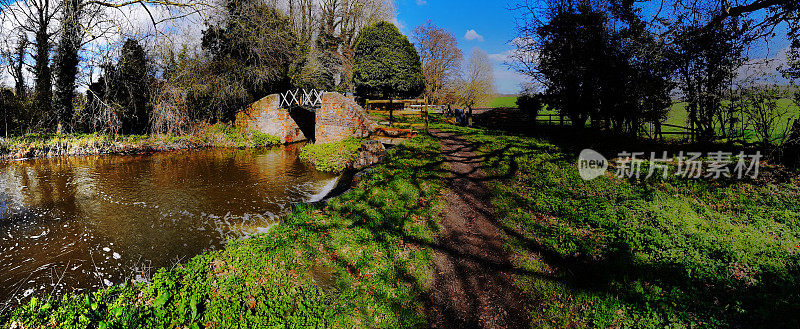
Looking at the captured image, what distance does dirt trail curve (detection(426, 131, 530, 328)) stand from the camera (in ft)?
13.0

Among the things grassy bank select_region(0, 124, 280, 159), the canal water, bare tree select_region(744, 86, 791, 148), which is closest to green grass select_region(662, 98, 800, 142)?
bare tree select_region(744, 86, 791, 148)

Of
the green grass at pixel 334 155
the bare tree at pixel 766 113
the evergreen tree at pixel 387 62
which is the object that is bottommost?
the green grass at pixel 334 155

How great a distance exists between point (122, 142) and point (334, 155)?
1067 cm

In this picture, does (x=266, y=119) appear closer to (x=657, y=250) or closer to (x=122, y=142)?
(x=122, y=142)

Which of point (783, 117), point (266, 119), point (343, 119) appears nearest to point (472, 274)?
point (783, 117)

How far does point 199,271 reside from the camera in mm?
4586

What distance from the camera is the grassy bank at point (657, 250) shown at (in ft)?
12.1

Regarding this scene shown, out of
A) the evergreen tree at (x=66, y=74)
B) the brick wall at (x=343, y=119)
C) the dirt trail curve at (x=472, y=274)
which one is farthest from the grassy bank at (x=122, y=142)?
the dirt trail curve at (x=472, y=274)

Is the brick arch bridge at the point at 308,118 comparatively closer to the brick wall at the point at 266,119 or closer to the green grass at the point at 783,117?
the brick wall at the point at 266,119

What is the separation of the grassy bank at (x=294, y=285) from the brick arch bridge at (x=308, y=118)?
8896mm

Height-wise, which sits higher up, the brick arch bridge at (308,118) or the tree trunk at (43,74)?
the tree trunk at (43,74)

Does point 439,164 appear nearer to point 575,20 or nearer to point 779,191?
point 779,191

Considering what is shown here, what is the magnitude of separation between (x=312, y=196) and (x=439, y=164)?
3.78m

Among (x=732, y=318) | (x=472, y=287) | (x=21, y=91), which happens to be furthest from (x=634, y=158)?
(x=21, y=91)
